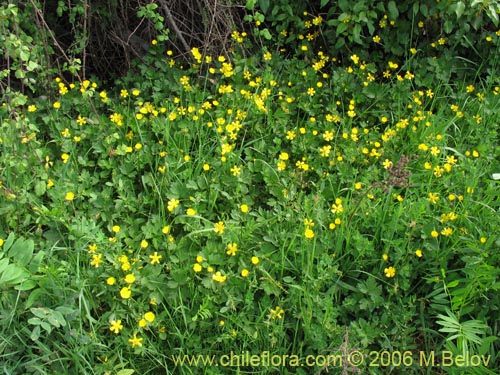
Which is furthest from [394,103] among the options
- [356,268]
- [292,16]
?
[356,268]

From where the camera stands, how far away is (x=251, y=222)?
2.27 metres

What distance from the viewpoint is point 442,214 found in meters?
2.32

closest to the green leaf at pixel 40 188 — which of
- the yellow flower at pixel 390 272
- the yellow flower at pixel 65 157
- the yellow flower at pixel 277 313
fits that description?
the yellow flower at pixel 65 157

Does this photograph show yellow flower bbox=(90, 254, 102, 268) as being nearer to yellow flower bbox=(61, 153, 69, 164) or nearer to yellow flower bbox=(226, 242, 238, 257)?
yellow flower bbox=(226, 242, 238, 257)

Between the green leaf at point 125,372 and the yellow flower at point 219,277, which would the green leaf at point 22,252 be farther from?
the yellow flower at point 219,277

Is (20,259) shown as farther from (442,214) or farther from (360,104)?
(360,104)

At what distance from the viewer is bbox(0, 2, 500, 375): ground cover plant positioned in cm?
197

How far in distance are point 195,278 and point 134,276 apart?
0.25m

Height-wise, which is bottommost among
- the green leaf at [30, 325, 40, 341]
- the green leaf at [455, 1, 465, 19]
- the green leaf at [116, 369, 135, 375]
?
the green leaf at [116, 369, 135, 375]

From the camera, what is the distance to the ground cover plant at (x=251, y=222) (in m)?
1.97

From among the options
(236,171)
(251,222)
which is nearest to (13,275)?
(251,222)

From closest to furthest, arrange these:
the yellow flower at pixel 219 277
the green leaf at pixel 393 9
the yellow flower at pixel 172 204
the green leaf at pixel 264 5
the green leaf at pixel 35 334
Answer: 1. the green leaf at pixel 35 334
2. the yellow flower at pixel 219 277
3. the yellow flower at pixel 172 204
4. the green leaf at pixel 393 9
5. the green leaf at pixel 264 5

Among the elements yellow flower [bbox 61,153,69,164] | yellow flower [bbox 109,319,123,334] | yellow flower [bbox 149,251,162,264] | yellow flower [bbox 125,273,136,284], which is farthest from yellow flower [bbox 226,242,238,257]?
yellow flower [bbox 61,153,69,164]

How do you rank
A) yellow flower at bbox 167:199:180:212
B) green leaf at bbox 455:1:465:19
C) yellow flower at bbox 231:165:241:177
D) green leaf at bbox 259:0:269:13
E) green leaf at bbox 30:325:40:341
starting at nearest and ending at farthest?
green leaf at bbox 30:325:40:341, yellow flower at bbox 167:199:180:212, yellow flower at bbox 231:165:241:177, green leaf at bbox 455:1:465:19, green leaf at bbox 259:0:269:13
